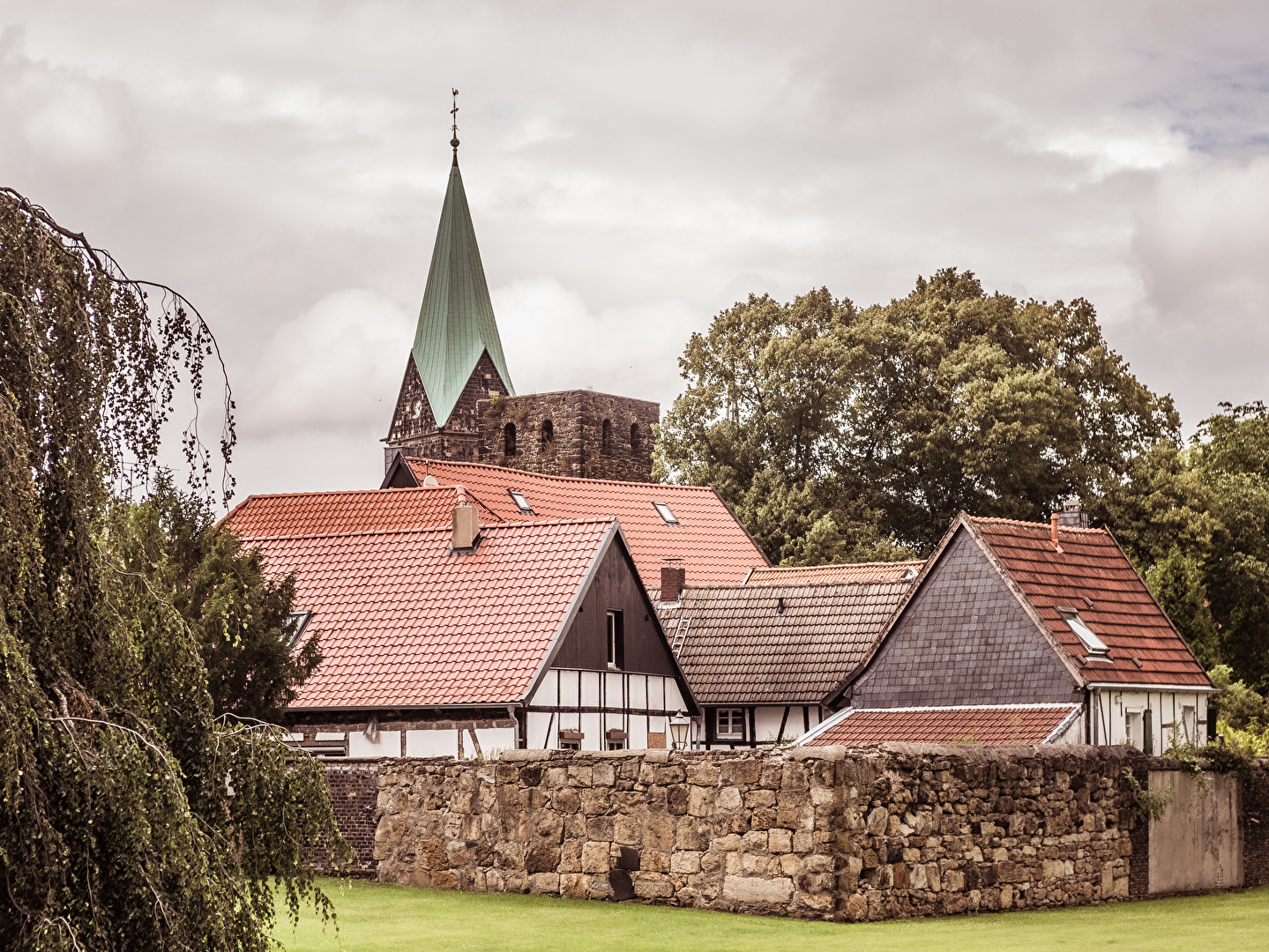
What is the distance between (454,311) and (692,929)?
63.3 m

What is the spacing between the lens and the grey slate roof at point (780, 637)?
3128cm

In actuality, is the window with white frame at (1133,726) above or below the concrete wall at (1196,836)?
above

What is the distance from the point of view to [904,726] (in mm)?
27109

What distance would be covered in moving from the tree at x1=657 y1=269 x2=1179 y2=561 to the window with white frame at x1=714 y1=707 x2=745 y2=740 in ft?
44.9

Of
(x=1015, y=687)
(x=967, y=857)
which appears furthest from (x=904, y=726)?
(x=967, y=857)

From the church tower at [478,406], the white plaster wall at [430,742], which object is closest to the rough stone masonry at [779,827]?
the white plaster wall at [430,742]

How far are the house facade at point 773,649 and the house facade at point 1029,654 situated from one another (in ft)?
4.08

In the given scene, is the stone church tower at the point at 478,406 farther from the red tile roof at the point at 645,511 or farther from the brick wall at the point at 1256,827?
the brick wall at the point at 1256,827

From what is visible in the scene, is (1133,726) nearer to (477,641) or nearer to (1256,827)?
(1256,827)

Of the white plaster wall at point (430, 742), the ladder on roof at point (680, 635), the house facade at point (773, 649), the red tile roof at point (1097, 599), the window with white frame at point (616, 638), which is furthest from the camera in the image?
the ladder on roof at point (680, 635)

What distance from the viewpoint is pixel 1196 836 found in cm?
2041

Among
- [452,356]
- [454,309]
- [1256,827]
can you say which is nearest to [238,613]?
[1256,827]

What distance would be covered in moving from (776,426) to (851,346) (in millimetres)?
3089

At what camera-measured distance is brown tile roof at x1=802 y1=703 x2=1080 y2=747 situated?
2584 cm
